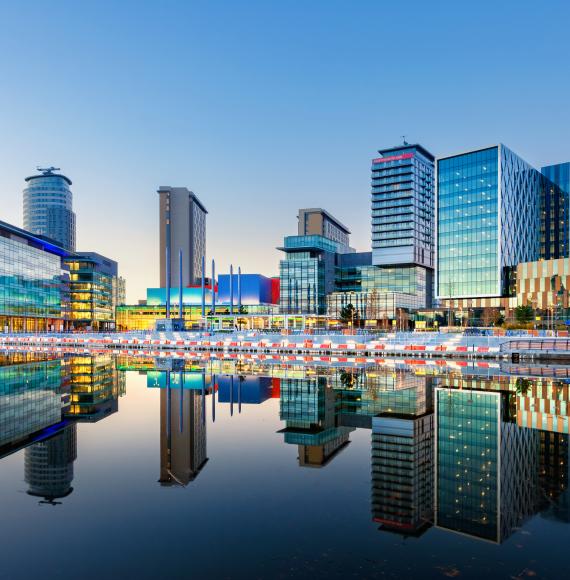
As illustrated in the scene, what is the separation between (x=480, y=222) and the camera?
138 meters

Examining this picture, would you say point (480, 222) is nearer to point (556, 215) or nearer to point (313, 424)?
point (556, 215)

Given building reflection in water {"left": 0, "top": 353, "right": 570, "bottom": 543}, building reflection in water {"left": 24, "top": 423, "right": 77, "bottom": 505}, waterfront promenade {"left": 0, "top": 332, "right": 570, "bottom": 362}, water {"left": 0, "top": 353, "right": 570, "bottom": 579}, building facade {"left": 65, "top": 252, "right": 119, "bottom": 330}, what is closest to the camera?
water {"left": 0, "top": 353, "right": 570, "bottom": 579}

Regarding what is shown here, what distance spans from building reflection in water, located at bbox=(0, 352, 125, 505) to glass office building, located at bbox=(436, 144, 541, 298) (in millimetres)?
117415

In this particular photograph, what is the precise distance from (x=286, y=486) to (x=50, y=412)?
44.7 feet

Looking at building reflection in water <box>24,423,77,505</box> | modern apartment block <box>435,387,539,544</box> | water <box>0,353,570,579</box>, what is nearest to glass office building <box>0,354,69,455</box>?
water <box>0,353,570,579</box>

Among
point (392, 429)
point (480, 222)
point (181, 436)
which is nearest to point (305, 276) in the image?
point (480, 222)

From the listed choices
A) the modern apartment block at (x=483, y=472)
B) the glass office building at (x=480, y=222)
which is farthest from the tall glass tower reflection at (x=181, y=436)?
the glass office building at (x=480, y=222)

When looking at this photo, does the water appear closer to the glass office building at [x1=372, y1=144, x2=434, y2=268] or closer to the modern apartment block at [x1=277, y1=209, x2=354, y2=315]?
the modern apartment block at [x1=277, y1=209, x2=354, y2=315]

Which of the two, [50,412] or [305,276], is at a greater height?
[305,276]

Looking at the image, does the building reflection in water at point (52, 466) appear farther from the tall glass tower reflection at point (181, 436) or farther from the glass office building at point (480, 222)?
the glass office building at point (480, 222)

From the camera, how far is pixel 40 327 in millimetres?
146375

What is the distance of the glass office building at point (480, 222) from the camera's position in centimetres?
13525

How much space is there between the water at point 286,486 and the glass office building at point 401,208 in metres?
142

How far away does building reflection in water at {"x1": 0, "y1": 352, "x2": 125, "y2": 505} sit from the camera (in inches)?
506
